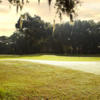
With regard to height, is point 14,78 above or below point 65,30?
below

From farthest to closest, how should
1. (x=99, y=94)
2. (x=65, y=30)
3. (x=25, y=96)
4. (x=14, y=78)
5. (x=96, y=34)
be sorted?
1. (x=65, y=30)
2. (x=96, y=34)
3. (x=14, y=78)
4. (x=99, y=94)
5. (x=25, y=96)

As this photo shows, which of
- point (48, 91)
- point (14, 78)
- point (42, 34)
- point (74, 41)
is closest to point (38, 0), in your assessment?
point (48, 91)

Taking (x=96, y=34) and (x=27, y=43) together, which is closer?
(x=96, y=34)

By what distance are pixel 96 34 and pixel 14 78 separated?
3845 centimetres

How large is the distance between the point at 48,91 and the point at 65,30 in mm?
41046

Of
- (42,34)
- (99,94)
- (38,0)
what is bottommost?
(99,94)

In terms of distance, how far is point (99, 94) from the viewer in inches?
236

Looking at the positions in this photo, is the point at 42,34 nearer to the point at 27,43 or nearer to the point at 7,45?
the point at 27,43

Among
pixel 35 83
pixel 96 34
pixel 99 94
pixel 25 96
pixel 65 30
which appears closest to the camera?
pixel 25 96

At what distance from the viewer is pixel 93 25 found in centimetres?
4666

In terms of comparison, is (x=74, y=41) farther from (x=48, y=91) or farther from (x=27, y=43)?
(x=48, y=91)

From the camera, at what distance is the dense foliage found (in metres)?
44.0

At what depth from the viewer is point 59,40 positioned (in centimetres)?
→ 4534

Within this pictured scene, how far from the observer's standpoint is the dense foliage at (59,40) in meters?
44.0
